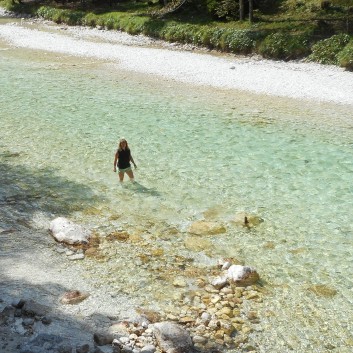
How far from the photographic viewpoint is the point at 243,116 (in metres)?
22.6

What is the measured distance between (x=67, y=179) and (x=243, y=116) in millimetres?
10171

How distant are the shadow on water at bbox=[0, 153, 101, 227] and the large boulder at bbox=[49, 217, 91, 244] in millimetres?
1005

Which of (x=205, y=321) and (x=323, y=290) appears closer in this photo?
(x=205, y=321)

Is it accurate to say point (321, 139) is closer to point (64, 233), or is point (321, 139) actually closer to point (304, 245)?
point (304, 245)

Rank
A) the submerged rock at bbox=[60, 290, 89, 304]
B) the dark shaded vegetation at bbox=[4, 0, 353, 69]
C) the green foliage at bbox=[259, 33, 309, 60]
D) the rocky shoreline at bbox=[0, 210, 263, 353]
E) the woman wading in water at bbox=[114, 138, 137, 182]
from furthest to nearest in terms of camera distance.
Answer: the dark shaded vegetation at bbox=[4, 0, 353, 69]
the green foliage at bbox=[259, 33, 309, 60]
the woman wading in water at bbox=[114, 138, 137, 182]
the submerged rock at bbox=[60, 290, 89, 304]
the rocky shoreline at bbox=[0, 210, 263, 353]

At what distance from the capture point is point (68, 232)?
463 inches

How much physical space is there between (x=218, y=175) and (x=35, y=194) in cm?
603

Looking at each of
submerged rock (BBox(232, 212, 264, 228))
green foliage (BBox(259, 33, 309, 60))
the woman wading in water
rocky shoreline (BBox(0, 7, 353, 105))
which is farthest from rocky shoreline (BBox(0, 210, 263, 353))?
green foliage (BBox(259, 33, 309, 60))

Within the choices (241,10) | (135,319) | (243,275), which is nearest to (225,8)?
(241,10)

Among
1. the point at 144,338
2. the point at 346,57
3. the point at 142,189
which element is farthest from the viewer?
the point at 346,57

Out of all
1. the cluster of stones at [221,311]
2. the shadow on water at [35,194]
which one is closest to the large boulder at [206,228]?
the cluster of stones at [221,311]

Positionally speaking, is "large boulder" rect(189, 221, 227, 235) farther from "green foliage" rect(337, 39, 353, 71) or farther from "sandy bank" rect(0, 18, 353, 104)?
"green foliage" rect(337, 39, 353, 71)

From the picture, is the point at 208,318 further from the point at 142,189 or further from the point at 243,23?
the point at 243,23

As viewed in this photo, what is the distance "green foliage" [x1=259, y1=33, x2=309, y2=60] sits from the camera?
3294 cm
